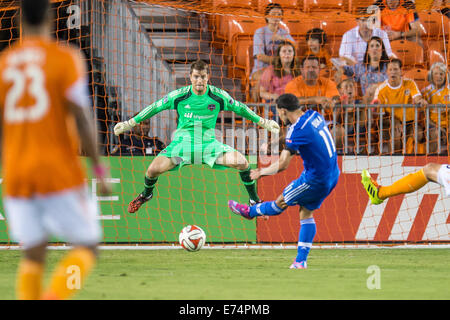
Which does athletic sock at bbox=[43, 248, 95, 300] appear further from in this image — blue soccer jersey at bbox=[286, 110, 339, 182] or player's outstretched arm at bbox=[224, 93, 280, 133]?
player's outstretched arm at bbox=[224, 93, 280, 133]

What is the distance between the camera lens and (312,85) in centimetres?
1176

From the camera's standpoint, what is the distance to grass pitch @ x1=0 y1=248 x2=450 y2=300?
20.0ft

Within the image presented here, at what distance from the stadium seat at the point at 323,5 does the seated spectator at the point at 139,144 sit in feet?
15.9

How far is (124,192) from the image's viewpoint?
11.0 metres

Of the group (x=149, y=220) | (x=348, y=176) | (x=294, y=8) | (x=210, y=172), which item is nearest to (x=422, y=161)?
(x=348, y=176)

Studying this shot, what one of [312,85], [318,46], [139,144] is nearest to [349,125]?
[312,85]

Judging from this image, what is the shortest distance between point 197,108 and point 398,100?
352 cm

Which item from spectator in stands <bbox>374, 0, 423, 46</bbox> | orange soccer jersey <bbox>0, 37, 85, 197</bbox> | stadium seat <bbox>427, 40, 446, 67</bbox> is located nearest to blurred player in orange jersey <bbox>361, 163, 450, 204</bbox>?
orange soccer jersey <bbox>0, 37, 85, 197</bbox>

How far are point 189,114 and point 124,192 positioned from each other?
65.4 inches

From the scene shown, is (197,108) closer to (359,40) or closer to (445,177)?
(445,177)

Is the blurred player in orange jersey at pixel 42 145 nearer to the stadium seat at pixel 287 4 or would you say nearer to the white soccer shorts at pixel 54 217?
the white soccer shorts at pixel 54 217

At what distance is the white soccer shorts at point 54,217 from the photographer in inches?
164

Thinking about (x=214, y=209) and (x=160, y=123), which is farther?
(x=160, y=123)

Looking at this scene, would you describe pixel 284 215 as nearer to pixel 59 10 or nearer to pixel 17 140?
pixel 59 10
